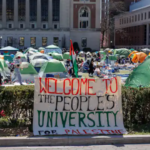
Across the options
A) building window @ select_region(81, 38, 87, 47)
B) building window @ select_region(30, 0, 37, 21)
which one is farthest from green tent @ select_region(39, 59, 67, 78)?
building window @ select_region(30, 0, 37, 21)

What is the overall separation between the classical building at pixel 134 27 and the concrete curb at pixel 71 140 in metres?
57.0

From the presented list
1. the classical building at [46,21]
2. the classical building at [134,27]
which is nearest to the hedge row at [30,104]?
the classical building at [134,27]

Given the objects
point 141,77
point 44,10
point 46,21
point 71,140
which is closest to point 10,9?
point 44,10

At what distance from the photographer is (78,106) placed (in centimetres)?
763

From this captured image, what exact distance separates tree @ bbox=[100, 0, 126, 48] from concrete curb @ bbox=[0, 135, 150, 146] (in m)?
69.8

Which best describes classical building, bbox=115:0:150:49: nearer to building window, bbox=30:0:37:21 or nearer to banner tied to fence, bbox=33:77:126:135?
building window, bbox=30:0:37:21

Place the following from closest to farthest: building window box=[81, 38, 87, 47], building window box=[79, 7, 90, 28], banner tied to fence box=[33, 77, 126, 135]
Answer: banner tied to fence box=[33, 77, 126, 135] → building window box=[79, 7, 90, 28] → building window box=[81, 38, 87, 47]

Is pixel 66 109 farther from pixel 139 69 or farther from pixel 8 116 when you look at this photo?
pixel 139 69

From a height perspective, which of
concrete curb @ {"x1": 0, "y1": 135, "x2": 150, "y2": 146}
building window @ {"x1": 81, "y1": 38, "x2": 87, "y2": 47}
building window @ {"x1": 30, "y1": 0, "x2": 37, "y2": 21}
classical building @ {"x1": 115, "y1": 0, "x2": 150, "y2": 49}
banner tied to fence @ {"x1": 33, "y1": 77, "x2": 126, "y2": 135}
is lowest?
concrete curb @ {"x1": 0, "y1": 135, "x2": 150, "y2": 146}

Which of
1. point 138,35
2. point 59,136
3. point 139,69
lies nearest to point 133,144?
point 59,136

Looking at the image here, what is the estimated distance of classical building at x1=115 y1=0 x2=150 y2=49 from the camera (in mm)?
64125

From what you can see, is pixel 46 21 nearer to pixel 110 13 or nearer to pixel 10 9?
pixel 10 9

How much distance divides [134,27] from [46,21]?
2006 centimetres

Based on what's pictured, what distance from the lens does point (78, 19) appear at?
72125 millimetres
